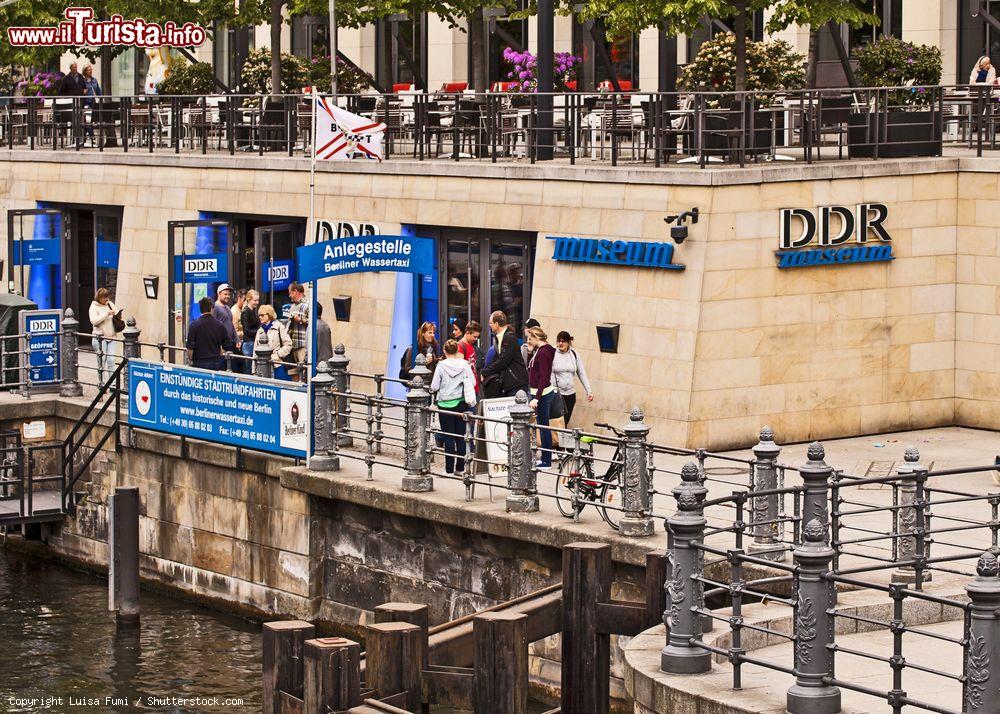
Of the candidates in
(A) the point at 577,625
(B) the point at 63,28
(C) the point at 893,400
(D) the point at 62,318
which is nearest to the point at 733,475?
(C) the point at 893,400

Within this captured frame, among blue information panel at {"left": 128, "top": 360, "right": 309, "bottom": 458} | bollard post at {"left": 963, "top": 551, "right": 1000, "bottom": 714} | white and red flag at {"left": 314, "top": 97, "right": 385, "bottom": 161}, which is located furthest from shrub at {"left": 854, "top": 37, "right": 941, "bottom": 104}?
bollard post at {"left": 963, "top": 551, "right": 1000, "bottom": 714}

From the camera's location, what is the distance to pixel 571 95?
25.2m

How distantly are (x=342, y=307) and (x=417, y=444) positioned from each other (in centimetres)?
797

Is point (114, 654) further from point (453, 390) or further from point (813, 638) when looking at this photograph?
point (813, 638)

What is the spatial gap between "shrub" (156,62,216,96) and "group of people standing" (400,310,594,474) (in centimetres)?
1993

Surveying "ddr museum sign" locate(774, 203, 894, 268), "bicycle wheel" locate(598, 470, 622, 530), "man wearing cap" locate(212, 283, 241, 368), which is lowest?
"bicycle wheel" locate(598, 470, 622, 530)

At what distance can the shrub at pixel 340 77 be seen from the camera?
38031 millimetres

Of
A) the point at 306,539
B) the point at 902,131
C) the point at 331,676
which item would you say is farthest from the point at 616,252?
the point at 331,676

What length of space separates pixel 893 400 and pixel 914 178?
2.68 m

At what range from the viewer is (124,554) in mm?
22469

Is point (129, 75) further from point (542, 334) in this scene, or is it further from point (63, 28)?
point (542, 334)

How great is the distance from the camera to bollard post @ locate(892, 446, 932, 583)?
50.5 ft

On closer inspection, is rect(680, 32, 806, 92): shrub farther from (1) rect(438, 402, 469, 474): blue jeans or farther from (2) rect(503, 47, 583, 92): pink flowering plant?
(1) rect(438, 402, 469, 474): blue jeans

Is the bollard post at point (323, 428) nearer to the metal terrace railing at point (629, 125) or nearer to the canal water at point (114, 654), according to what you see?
the canal water at point (114, 654)
